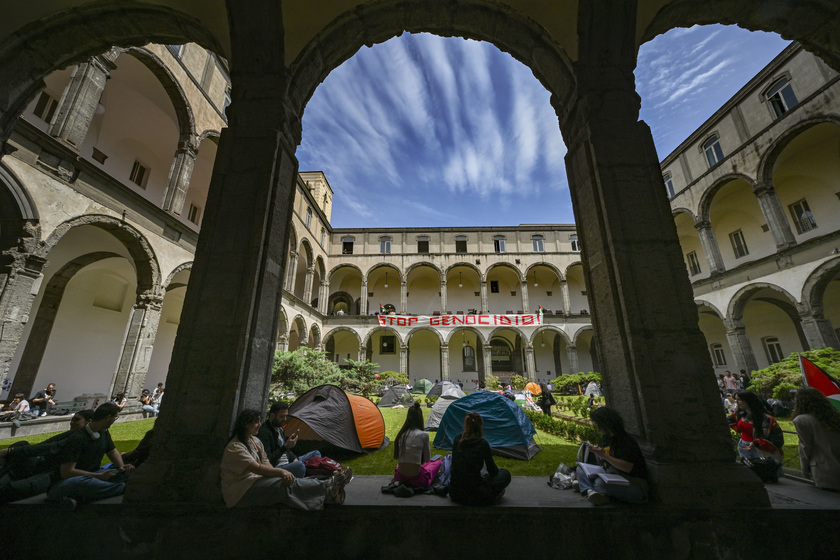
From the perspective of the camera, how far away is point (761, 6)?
12.2 feet

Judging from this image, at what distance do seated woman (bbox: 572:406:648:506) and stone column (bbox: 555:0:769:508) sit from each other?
93 millimetres

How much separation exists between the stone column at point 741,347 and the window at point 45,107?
25.9 metres

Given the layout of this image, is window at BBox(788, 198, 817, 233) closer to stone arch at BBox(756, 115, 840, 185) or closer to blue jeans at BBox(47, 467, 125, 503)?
stone arch at BBox(756, 115, 840, 185)

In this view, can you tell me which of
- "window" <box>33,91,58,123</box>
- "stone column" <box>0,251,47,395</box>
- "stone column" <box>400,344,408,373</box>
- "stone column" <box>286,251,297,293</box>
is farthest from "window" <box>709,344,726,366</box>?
"window" <box>33,91,58,123</box>

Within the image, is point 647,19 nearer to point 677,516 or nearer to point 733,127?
point 677,516

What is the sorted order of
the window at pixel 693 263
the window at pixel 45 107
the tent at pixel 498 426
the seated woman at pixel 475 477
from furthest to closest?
the window at pixel 693 263 → the window at pixel 45 107 → the tent at pixel 498 426 → the seated woman at pixel 475 477

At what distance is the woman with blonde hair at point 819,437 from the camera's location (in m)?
2.95

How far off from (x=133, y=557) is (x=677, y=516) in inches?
162

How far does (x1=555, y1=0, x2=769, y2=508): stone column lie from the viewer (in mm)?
2580

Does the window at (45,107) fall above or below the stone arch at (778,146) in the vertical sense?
below

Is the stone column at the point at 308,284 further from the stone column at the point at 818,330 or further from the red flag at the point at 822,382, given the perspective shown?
Answer: the stone column at the point at 818,330

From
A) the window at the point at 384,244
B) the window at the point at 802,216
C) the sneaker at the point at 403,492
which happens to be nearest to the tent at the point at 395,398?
the sneaker at the point at 403,492

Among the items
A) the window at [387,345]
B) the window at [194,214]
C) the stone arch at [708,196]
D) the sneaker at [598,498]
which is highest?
the stone arch at [708,196]

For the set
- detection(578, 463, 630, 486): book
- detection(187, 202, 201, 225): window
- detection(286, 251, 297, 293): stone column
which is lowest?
detection(578, 463, 630, 486): book
